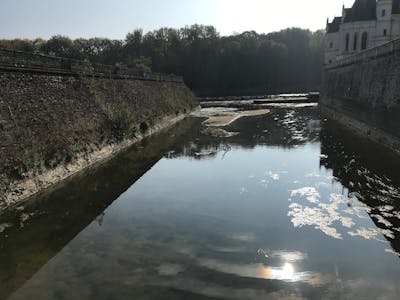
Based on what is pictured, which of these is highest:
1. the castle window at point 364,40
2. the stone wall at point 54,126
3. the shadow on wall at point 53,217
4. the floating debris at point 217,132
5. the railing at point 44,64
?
the castle window at point 364,40

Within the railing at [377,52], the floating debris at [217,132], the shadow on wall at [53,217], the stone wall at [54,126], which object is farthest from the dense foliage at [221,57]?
the shadow on wall at [53,217]

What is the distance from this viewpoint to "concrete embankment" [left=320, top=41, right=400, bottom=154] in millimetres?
22705

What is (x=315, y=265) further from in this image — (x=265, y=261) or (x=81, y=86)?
(x=81, y=86)

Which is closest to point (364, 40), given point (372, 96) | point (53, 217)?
point (372, 96)

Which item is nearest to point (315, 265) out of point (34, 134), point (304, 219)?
point (304, 219)

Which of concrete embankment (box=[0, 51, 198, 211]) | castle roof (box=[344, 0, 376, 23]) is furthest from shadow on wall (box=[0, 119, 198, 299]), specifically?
castle roof (box=[344, 0, 376, 23])

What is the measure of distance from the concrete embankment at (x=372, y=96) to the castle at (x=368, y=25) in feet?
62.0

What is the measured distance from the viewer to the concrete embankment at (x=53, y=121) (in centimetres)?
1395

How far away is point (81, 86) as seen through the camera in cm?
2312

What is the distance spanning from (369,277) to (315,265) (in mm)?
1202

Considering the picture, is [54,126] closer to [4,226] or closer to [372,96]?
[4,226]

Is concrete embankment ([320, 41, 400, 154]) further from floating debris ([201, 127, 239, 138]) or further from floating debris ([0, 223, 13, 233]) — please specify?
floating debris ([0, 223, 13, 233])

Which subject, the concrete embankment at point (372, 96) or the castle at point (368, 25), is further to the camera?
the castle at point (368, 25)

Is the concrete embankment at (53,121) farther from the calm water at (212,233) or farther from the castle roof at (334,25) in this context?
the castle roof at (334,25)
